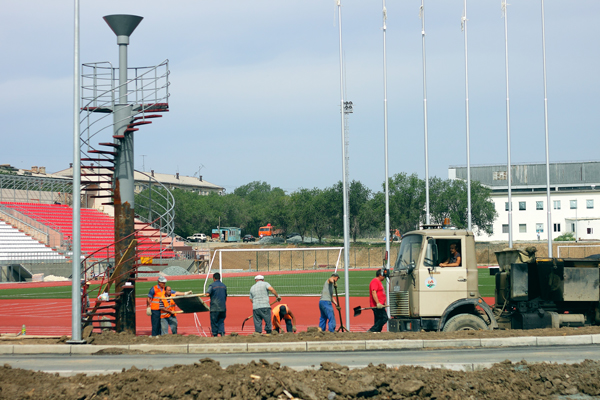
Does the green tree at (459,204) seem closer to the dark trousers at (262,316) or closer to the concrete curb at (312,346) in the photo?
the dark trousers at (262,316)

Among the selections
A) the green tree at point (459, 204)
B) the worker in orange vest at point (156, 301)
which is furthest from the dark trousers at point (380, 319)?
the green tree at point (459, 204)

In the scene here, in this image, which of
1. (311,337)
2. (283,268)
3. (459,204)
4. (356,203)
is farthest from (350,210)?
(311,337)

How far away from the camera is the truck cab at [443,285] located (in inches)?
493

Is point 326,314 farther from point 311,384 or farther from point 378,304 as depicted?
point 311,384

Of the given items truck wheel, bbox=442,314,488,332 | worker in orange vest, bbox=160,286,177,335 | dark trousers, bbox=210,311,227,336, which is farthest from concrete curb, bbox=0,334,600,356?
worker in orange vest, bbox=160,286,177,335

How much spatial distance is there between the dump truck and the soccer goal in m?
9.64

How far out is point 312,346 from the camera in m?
13.0

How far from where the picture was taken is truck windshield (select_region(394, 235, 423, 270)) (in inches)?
499

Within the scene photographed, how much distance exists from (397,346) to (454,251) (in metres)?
2.41

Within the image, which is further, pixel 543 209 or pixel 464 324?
pixel 543 209

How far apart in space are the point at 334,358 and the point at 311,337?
6.56 feet

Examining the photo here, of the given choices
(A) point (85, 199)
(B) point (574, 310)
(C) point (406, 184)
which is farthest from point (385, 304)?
(C) point (406, 184)

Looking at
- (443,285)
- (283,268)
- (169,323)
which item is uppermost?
(443,285)

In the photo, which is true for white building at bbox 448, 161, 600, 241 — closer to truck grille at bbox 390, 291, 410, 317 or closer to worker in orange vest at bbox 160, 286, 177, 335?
truck grille at bbox 390, 291, 410, 317
